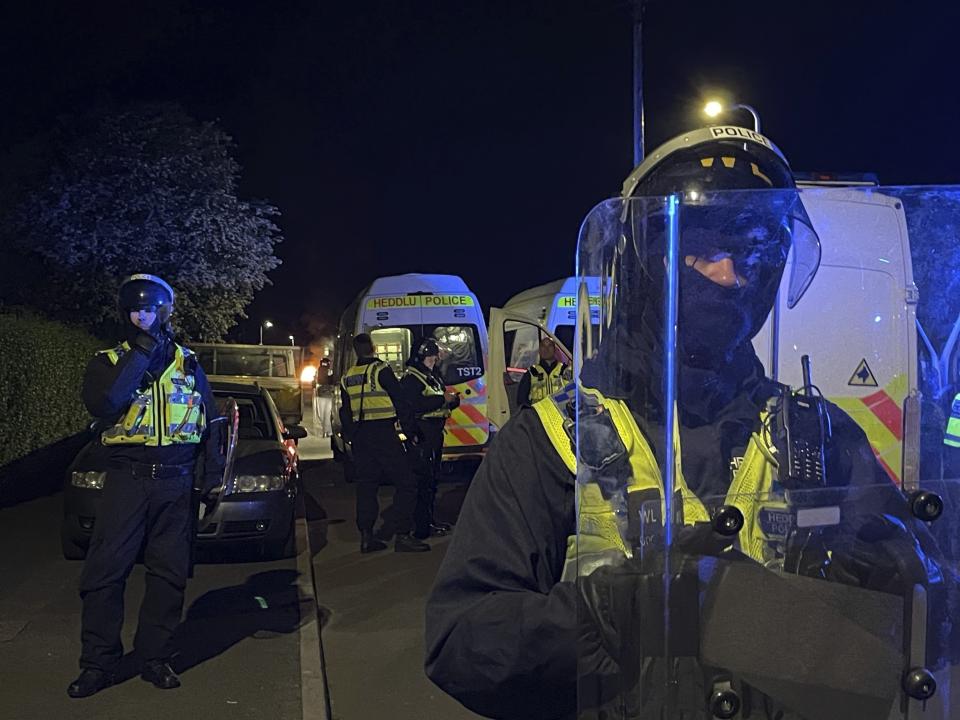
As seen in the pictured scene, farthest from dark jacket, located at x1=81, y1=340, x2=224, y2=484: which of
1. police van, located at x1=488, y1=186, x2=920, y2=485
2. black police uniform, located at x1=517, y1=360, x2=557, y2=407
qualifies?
black police uniform, located at x1=517, y1=360, x2=557, y2=407

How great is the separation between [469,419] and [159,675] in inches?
356

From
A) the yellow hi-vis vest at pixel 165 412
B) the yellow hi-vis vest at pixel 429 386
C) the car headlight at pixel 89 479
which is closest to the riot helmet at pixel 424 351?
the yellow hi-vis vest at pixel 429 386

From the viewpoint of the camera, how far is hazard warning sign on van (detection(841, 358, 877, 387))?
62.2 inches

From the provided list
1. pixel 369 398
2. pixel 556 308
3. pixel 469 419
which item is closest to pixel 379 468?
pixel 369 398

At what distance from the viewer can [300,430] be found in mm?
9320

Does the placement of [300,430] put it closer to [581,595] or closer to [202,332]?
[581,595]

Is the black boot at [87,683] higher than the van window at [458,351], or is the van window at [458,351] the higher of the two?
the van window at [458,351]

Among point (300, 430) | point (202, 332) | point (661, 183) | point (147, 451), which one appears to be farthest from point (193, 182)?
point (661, 183)

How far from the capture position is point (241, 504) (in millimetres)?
7723

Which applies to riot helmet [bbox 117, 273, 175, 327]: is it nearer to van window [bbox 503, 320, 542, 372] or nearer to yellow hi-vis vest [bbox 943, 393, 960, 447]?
yellow hi-vis vest [bbox 943, 393, 960, 447]

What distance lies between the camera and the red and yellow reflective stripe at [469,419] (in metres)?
13.7

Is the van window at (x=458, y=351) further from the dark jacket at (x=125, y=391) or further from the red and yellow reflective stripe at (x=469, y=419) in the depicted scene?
the dark jacket at (x=125, y=391)

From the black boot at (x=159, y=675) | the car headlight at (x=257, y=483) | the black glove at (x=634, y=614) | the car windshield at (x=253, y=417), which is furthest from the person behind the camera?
the car windshield at (x=253, y=417)

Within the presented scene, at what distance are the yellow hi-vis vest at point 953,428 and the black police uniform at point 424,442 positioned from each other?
7251 millimetres
